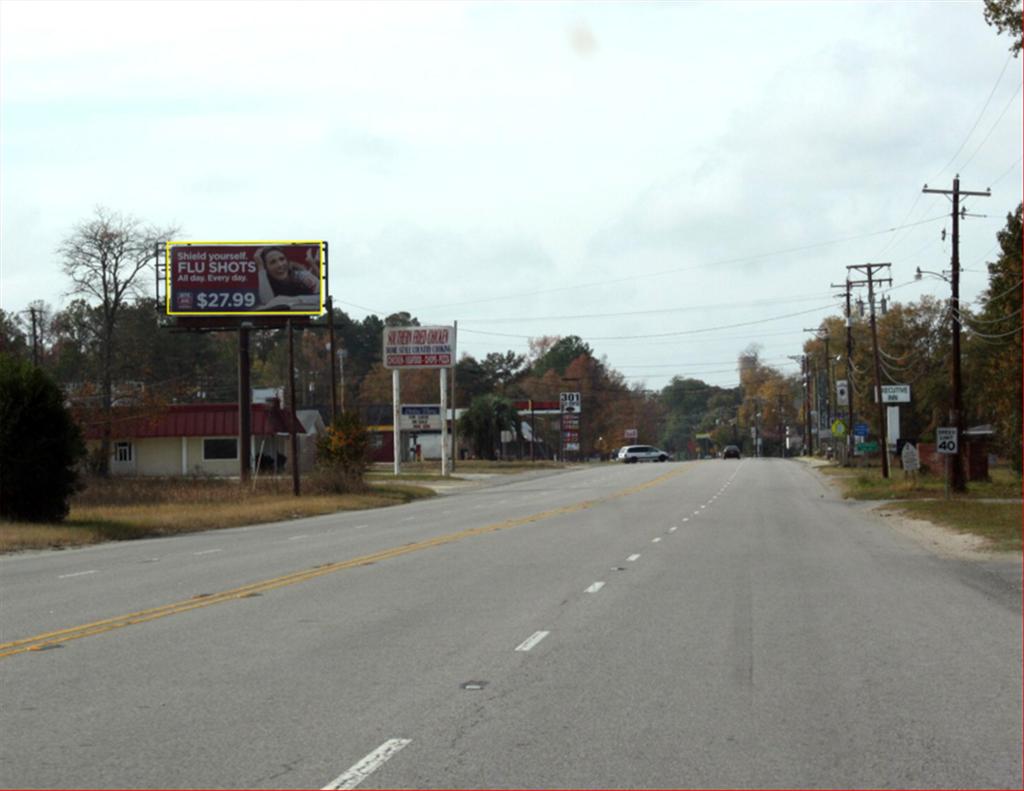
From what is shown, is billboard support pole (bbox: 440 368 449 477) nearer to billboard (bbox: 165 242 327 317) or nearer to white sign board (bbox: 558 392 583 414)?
billboard (bbox: 165 242 327 317)

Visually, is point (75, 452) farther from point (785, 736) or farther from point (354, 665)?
point (785, 736)

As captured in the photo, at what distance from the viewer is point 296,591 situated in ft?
55.3

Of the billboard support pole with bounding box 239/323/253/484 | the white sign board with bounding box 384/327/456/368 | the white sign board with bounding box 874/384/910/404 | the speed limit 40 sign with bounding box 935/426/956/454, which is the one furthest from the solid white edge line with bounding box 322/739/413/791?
the white sign board with bounding box 384/327/456/368

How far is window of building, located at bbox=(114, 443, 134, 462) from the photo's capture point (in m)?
80.2

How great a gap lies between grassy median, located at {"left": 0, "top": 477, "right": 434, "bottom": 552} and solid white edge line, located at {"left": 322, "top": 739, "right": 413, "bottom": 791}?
69.2ft

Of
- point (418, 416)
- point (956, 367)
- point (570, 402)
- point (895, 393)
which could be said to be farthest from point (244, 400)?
point (570, 402)

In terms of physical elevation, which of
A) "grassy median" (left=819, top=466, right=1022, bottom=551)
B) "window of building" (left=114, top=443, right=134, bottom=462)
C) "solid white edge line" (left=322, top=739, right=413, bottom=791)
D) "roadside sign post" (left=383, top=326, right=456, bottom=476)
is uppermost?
"roadside sign post" (left=383, top=326, right=456, bottom=476)

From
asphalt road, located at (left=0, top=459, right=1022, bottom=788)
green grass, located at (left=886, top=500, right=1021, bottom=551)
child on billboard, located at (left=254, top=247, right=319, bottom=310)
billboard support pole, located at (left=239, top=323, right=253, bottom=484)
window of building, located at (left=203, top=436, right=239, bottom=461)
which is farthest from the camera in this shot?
window of building, located at (left=203, top=436, right=239, bottom=461)

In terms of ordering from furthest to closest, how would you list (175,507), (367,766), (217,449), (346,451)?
(217,449)
(346,451)
(175,507)
(367,766)

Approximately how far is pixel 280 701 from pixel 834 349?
4715 inches

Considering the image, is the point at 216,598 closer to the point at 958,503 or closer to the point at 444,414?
the point at 958,503

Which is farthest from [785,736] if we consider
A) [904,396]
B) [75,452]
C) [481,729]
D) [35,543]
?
[904,396]

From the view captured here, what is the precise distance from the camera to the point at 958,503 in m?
37.4

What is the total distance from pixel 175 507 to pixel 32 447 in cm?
794
